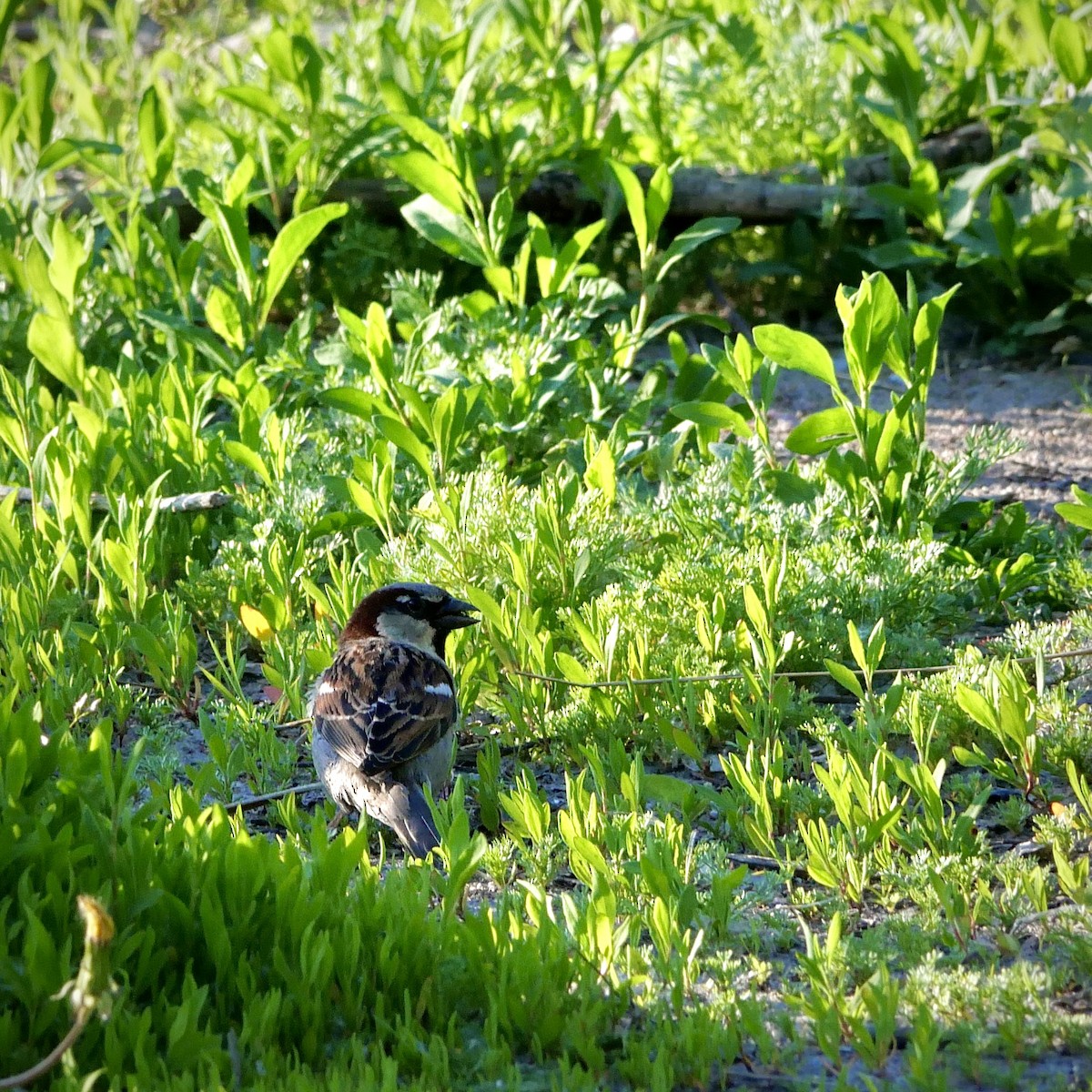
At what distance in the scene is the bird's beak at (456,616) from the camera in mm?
4742

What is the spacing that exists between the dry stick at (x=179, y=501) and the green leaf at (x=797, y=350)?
2113mm

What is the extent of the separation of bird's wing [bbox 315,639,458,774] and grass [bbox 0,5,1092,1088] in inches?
8.0

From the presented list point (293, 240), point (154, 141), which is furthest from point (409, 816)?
point (154, 141)

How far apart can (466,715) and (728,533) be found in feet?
3.76

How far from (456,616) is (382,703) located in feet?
2.11

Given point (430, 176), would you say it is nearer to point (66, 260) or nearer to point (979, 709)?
point (66, 260)

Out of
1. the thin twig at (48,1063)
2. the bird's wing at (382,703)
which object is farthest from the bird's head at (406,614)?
the thin twig at (48,1063)

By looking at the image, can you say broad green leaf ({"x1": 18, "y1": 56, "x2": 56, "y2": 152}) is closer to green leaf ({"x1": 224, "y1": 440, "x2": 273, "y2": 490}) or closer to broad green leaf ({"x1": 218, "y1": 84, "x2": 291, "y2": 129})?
broad green leaf ({"x1": 218, "y1": 84, "x2": 291, "y2": 129})

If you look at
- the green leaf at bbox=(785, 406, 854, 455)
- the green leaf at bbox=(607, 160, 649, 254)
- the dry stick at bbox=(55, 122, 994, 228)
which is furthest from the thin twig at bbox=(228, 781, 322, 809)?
the dry stick at bbox=(55, 122, 994, 228)

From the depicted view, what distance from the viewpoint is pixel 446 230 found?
261 inches

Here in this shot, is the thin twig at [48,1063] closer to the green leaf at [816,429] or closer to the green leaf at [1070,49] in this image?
the green leaf at [816,429]

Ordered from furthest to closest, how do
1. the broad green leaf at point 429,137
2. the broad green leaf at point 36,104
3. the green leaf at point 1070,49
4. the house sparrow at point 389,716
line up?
the broad green leaf at point 36,104 < the green leaf at point 1070,49 < the broad green leaf at point 429,137 < the house sparrow at point 389,716

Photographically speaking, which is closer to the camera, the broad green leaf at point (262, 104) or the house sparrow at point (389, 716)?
the house sparrow at point (389, 716)

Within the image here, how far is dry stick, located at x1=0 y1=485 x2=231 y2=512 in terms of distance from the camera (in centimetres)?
538
